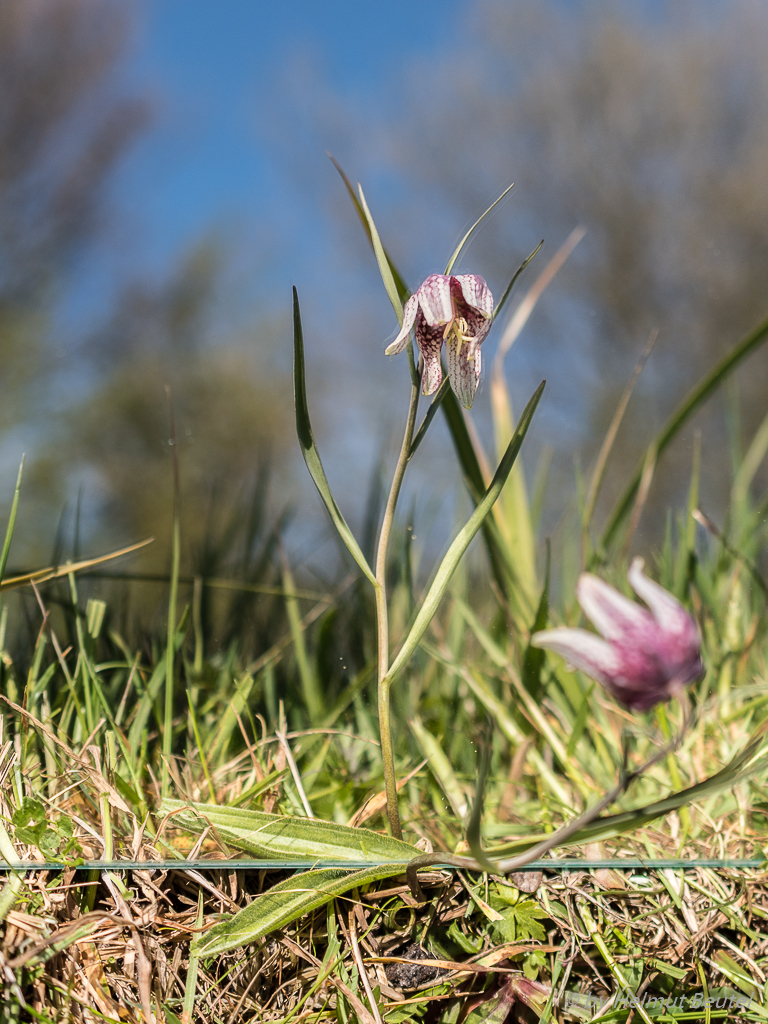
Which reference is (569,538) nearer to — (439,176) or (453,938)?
(453,938)

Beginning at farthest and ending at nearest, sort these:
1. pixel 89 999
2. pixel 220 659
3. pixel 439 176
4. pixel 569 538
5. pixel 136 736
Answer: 1. pixel 439 176
2. pixel 569 538
3. pixel 220 659
4. pixel 136 736
5. pixel 89 999

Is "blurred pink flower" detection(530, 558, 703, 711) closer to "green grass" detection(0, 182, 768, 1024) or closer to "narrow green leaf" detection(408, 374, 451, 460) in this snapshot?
"green grass" detection(0, 182, 768, 1024)

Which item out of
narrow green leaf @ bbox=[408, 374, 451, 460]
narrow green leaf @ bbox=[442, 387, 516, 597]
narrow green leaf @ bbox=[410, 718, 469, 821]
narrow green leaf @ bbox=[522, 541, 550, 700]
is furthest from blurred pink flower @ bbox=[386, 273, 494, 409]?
narrow green leaf @ bbox=[410, 718, 469, 821]

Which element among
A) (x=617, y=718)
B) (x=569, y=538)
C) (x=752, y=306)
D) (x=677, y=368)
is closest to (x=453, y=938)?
(x=617, y=718)

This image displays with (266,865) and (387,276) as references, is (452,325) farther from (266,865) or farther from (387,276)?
(266,865)

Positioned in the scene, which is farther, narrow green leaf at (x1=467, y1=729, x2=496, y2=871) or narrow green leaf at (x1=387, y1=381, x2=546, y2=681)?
narrow green leaf at (x1=387, y1=381, x2=546, y2=681)

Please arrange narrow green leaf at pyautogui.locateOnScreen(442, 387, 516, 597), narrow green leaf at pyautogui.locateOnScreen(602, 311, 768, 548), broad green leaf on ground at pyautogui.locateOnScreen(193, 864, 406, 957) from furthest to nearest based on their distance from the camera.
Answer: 1. narrow green leaf at pyautogui.locateOnScreen(602, 311, 768, 548)
2. narrow green leaf at pyautogui.locateOnScreen(442, 387, 516, 597)
3. broad green leaf on ground at pyautogui.locateOnScreen(193, 864, 406, 957)
